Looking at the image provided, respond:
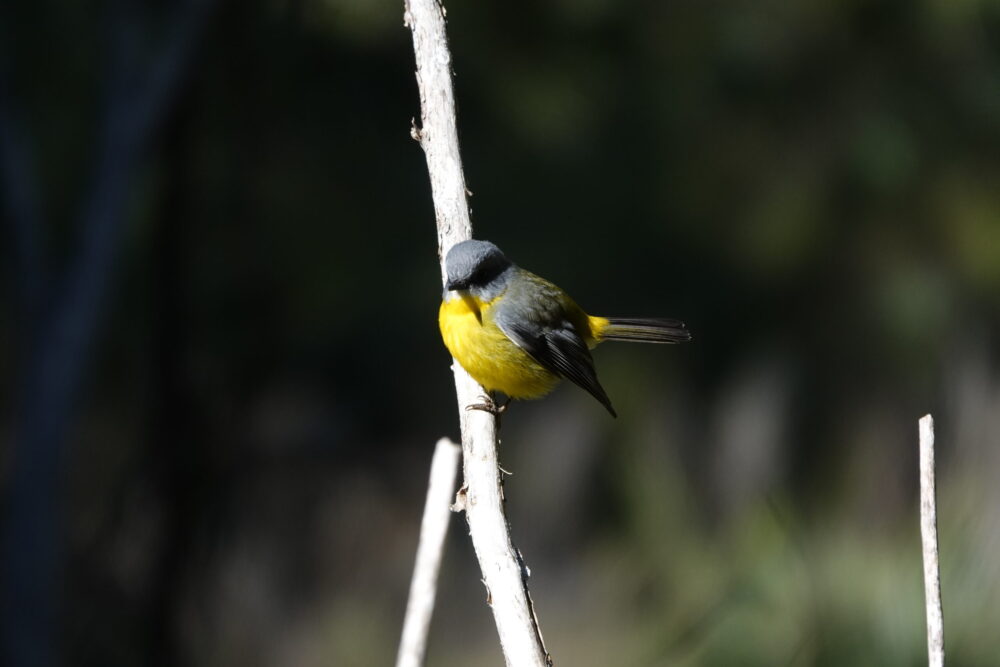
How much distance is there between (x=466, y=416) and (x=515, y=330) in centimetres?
47

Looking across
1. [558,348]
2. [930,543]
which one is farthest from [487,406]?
[930,543]

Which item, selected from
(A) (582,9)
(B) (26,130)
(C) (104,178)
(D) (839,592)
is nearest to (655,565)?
(D) (839,592)

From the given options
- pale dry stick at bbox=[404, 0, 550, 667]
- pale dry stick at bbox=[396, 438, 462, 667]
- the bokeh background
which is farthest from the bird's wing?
the bokeh background

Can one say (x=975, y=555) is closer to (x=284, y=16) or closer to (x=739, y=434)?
(x=739, y=434)

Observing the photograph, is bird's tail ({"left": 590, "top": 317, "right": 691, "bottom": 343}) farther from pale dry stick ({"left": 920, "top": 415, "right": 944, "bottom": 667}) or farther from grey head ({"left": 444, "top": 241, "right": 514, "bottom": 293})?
pale dry stick ({"left": 920, "top": 415, "right": 944, "bottom": 667})

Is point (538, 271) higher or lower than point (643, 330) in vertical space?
higher

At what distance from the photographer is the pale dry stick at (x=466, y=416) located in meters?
1.16

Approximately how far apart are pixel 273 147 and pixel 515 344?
2.25 metres

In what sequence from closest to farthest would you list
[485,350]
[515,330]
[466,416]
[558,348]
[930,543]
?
[930,543] → [466,416] → [485,350] → [515,330] → [558,348]

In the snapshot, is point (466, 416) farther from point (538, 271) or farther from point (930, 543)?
point (538, 271)

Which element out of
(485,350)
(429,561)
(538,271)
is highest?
(538,271)

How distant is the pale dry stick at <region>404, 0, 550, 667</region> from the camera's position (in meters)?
1.16

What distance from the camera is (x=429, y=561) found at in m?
1.00

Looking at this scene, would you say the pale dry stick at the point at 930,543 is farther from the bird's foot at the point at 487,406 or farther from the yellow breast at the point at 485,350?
the yellow breast at the point at 485,350
